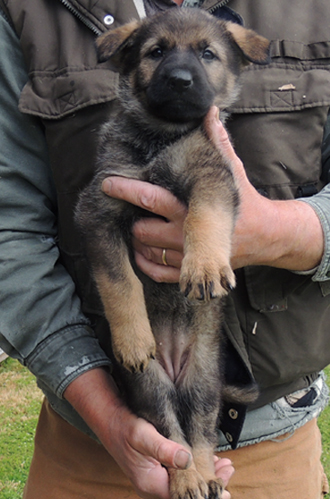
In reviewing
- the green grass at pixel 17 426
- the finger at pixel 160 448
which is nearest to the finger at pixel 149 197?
the finger at pixel 160 448

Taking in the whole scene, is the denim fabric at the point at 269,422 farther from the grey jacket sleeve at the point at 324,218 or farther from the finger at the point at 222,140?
the finger at the point at 222,140

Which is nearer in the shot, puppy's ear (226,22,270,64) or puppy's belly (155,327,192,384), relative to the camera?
puppy's ear (226,22,270,64)

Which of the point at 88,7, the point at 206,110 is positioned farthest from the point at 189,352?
the point at 88,7

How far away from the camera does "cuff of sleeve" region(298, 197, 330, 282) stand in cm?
215

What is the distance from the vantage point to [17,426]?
501cm

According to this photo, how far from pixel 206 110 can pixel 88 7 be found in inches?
26.3

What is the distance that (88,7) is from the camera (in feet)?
7.43

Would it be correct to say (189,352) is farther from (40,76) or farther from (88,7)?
(88,7)

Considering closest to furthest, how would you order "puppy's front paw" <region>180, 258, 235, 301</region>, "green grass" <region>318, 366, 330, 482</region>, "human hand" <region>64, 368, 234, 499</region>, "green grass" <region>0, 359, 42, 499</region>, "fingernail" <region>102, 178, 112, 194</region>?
1. "puppy's front paw" <region>180, 258, 235, 301</region>
2. "human hand" <region>64, 368, 234, 499</region>
3. "fingernail" <region>102, 178, 112, 194</region>
4. "green grass" <region>0, 359, 42, 499</region>
5. "green grass" <region>318, 366, 330, 482</region>

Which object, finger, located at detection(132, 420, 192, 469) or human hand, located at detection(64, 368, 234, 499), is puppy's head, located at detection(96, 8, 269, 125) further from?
finger, located at detection(132, 420, 192, 469)

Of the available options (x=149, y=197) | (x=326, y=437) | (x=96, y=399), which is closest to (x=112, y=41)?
(x=149, y=197)

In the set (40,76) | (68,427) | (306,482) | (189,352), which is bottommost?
(306,482)

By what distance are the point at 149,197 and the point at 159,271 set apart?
312 millimetres

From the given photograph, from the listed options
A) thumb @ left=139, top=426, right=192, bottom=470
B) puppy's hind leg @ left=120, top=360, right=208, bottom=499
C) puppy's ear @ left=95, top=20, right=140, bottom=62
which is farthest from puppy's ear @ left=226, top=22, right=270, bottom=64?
thumb @ left=139, top=426, right=192, bottom=470
